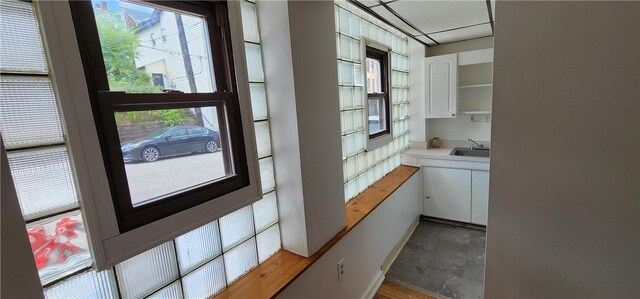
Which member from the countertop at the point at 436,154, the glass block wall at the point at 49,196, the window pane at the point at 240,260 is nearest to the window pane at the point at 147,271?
the glass block wall at the point at 49,196

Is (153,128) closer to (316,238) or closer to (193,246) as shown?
(193,246)

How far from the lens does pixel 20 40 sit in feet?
2.06

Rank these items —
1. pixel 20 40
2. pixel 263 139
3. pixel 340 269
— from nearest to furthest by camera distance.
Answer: pixel 20 40 → pixel 263 139 → pixel 340 269

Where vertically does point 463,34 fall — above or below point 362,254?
above

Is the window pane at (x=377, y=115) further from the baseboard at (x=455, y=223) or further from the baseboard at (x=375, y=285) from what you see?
the baseboard at (x=455, y=223)

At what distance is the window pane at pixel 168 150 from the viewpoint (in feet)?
2.72

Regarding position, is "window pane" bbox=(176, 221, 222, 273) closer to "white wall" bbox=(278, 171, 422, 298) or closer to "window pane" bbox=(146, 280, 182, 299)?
"window pane" bbox=(146, 280, 182, 299)

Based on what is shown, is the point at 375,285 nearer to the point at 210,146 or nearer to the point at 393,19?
the point at 210,146

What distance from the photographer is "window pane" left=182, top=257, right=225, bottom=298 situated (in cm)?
103

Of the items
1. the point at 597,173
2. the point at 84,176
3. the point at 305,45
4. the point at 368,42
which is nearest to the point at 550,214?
the point at 597,173

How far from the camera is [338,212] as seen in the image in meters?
1.65

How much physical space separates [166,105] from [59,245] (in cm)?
49

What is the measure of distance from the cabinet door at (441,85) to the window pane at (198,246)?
2.94 m

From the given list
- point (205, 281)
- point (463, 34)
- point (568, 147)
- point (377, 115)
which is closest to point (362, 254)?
point (205, 281)
